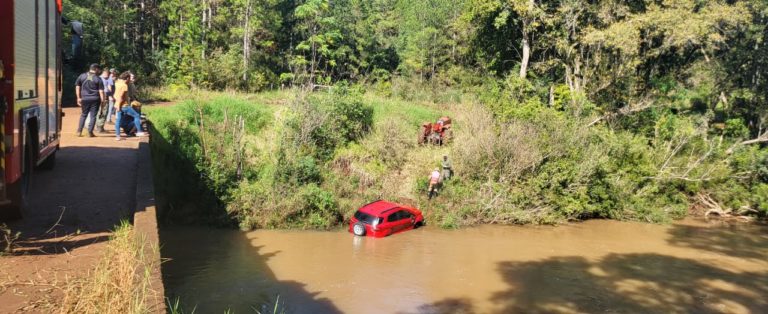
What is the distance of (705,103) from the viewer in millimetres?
30531

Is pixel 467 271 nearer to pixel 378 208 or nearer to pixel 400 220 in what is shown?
pixel 400 220

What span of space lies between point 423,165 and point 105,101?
12412mm

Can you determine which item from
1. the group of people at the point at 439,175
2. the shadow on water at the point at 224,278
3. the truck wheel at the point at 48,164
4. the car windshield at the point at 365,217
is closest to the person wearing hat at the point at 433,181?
the group of people at the point at 439,175

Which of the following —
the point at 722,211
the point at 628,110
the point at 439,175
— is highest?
the point at 628,110

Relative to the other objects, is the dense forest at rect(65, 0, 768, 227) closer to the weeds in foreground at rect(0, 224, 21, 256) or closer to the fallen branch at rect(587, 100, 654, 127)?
the fallen branch at rect(587, 100, 654, 127)

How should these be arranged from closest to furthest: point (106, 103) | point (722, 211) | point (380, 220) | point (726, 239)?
point (106, 103) → point (380, 220) → point (726, 239) → point (722, 211)

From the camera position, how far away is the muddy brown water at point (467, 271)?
517 inches

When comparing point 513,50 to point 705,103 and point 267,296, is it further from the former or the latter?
point 267,296

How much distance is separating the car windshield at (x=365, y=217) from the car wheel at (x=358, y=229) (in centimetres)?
19

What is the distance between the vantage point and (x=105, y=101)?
45.2 feet

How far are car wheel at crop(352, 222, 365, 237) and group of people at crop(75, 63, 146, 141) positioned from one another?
7.22 meters

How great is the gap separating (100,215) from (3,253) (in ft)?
5.81

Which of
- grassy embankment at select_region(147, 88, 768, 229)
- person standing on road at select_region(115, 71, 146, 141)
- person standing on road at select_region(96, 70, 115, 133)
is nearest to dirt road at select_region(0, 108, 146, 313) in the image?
person standing on road at select_region(115, 71, 146, 141)

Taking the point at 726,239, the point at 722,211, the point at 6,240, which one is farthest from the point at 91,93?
the point at 722,211
